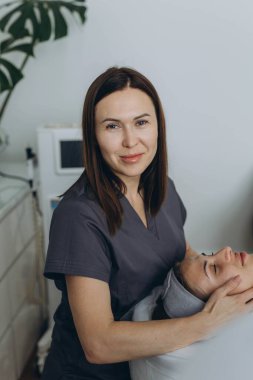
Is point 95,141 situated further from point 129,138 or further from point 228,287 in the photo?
point 228,287

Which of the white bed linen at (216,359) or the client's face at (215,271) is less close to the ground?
the client's face at (215,271)

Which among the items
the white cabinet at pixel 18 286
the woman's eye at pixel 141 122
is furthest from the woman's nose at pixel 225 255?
the white cabinet at pixel 18 286

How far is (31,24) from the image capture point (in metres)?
1.90

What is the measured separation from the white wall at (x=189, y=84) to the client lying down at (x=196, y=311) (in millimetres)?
944

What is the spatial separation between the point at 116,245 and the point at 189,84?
1065 millimetres

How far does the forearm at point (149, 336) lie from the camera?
39.9 inches

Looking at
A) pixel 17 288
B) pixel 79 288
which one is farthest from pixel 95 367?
pixel 17 288

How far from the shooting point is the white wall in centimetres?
195

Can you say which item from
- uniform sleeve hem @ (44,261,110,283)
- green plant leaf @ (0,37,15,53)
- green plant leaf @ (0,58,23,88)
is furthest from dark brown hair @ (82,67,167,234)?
green plant leaf @ (0,37,15,53)

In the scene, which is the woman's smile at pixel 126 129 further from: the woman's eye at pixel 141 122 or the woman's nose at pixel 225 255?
the woman's nose at pixel 225 255

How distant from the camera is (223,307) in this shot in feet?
3.41

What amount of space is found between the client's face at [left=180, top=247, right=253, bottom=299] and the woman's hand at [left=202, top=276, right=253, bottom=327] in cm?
2

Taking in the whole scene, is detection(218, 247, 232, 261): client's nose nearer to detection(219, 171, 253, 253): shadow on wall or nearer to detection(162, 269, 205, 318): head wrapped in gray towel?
detection(162, 269, 205, 318): head wrapped in gray towel

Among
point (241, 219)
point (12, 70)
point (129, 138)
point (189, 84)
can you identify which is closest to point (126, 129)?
point (129, 138)
